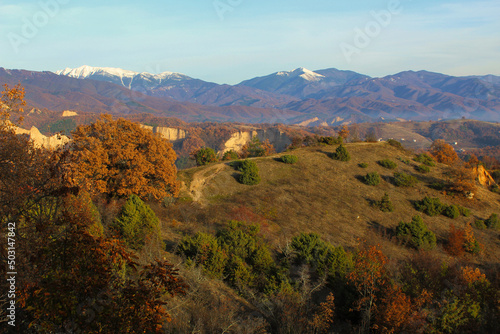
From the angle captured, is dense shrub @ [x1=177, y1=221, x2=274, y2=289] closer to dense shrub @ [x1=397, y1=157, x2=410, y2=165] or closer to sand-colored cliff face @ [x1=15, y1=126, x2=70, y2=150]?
sand-colored cliff face @ [x1=15, y1=126, x2=70, y2=150]

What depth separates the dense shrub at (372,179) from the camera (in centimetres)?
3216

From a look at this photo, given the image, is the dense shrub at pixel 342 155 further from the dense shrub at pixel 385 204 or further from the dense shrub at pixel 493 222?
the dense shrub at pixel 493 222

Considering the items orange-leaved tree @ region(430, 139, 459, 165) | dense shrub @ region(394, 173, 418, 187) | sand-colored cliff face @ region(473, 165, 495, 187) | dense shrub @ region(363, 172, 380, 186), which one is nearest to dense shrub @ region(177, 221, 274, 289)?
dense shrub @ region(363, 172, 380, 186)

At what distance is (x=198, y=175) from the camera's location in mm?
30828

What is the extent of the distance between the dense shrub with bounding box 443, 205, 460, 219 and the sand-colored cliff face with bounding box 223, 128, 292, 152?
121204 millimetres

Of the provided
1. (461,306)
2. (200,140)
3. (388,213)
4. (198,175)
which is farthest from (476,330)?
(200,140)

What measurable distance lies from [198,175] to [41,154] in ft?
76.5

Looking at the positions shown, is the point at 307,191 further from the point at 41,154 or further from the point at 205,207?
the point at 41,154

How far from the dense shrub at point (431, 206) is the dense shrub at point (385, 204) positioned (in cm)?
281

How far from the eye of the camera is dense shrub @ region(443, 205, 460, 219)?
27781 mm

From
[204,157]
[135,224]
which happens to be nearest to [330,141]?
[204,157]

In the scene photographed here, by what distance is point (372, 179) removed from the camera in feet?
106

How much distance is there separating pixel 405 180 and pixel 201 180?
20.5m

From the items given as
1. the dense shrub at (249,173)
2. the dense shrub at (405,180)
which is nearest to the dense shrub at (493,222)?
the dense shrub at (405,180)
